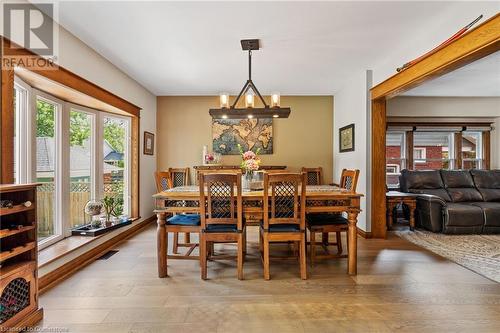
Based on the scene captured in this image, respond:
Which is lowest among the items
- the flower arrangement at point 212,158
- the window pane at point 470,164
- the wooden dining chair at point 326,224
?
the wooden dining chair at point 326,224

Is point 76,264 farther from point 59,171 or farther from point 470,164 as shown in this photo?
point 470,164

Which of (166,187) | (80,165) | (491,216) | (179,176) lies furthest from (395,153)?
(80,165)

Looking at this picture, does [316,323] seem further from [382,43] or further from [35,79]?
[35,79]

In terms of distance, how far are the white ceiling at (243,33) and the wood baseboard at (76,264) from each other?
2401mm

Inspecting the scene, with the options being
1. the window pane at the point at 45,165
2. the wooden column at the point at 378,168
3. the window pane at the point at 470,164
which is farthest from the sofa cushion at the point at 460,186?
the window pane at the point at 45,165

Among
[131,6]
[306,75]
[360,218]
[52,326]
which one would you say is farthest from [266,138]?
[52,326]

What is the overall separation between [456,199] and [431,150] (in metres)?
1.48

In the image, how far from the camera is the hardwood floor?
1.82 meters

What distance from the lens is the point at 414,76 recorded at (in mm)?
2852

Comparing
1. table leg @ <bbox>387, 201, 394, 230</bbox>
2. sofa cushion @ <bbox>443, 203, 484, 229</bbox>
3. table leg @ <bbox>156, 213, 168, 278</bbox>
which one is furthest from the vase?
sofa cushion @ <bbox>443, 203, 484, 229</bbox>

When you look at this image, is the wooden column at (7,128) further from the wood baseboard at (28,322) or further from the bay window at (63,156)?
the wood baseboard at (28,322)

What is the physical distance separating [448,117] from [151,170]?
614 centimetres

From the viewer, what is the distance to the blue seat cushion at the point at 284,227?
2.51 m

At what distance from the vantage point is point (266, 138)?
5.27 m
